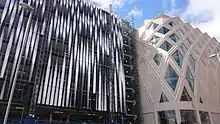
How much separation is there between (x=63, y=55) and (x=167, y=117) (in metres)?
20.7

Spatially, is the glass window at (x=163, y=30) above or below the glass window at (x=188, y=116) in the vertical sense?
above

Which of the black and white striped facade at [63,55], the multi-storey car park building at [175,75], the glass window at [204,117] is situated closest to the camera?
the black and white striped facade at [63,55]

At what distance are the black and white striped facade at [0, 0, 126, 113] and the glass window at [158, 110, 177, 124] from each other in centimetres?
654

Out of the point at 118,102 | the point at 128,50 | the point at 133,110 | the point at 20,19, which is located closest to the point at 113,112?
the point at 118,102

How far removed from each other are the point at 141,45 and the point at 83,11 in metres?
14.5

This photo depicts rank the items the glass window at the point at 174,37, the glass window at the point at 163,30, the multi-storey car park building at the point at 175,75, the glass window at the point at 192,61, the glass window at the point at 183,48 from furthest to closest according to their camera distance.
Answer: the glass window at the point at 163,30, the glass window at the point at 174,37, the glass window at the point at 183,48, the glass window at the point at 192,61, the multi-storey car park building at the point at 175,75

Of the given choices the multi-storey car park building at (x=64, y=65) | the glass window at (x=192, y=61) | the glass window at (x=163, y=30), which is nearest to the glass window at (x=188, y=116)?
the multi-storey car park building at (x=64, y=65)

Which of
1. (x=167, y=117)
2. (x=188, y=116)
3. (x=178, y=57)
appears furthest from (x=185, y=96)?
(x=178, y=57)

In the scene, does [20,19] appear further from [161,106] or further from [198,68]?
[198,68]

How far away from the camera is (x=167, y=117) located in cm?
3431

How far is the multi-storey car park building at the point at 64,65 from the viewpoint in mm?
29156

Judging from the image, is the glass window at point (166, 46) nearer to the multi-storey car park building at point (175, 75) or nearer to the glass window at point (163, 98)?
the multi-storey car park building at point (175, 75)

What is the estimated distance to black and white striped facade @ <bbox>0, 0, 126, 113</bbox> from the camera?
29.5m

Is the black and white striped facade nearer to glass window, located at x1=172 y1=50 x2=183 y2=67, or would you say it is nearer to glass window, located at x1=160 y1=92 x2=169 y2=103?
glass window, located at x1=160 y1=92 x2=169 y2=103
